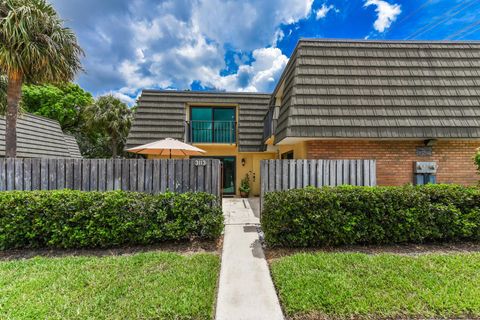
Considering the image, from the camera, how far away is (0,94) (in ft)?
26.7

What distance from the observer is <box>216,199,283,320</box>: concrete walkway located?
2793 mm

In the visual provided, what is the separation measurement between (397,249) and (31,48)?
1073cm

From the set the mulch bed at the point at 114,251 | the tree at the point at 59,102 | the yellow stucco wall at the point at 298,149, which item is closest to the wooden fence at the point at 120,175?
the mulch bed at the point at 114,251

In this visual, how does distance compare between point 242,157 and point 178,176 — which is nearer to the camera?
point 178,176

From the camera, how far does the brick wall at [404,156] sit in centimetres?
706

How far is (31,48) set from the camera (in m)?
6.23

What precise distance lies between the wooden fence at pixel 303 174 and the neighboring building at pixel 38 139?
12.7 meters

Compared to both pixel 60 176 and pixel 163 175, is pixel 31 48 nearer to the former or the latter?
pixel 60 176

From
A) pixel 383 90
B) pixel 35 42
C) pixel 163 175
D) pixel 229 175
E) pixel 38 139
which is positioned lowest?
pixel 229 175

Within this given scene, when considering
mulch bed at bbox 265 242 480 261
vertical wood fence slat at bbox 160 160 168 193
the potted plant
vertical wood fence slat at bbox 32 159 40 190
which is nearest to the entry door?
the potted plant

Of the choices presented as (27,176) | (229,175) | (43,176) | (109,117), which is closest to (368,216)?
(43,176)

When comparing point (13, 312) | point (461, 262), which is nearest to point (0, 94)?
point (13, 312)

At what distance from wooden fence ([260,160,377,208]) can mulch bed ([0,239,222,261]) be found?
2.03 m

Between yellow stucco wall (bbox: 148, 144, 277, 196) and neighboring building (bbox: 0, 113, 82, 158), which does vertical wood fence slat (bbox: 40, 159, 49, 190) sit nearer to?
neighboring building (bbox: 0, 113, 82, 158)
